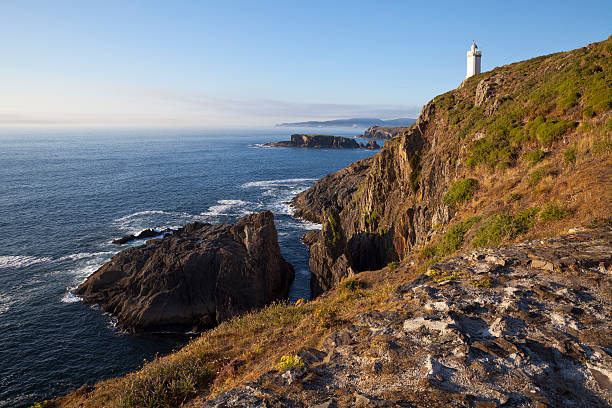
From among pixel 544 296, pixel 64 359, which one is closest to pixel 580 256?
pixel 544 296

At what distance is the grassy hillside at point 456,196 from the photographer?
9680 mm

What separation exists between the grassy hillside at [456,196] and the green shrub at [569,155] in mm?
69

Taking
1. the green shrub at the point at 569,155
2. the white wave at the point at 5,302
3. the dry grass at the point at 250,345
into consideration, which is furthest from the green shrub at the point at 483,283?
the white wave at the point at 5,302

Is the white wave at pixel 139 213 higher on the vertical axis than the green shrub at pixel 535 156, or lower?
lower

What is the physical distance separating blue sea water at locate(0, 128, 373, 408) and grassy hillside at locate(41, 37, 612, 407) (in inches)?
639

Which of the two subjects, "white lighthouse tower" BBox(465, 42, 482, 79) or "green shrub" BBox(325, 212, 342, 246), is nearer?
"green shrub" BBox(325, 212, 342, 246)

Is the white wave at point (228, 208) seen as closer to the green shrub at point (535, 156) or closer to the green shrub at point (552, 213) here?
the green shrub at point (535, 156)

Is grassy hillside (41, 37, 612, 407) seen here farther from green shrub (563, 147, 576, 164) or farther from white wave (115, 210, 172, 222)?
white wave (115, 210, 172, 222)

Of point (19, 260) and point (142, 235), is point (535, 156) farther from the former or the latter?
point (19, 260)

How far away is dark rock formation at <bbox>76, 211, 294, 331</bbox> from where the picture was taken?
1257 inches

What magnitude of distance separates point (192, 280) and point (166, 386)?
1071 inches

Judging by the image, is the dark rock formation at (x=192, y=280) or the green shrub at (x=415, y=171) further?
the green shrub at (x=415, y=171)

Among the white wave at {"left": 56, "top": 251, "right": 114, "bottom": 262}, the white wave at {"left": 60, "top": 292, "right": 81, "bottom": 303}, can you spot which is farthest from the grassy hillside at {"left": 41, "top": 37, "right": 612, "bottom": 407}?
the white wave at {"left": 56, "top": 251, "right": 114, "bottom": 262}

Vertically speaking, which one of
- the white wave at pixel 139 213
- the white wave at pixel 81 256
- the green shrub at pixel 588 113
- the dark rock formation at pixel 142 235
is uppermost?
the green shrub at pixel 588 113
